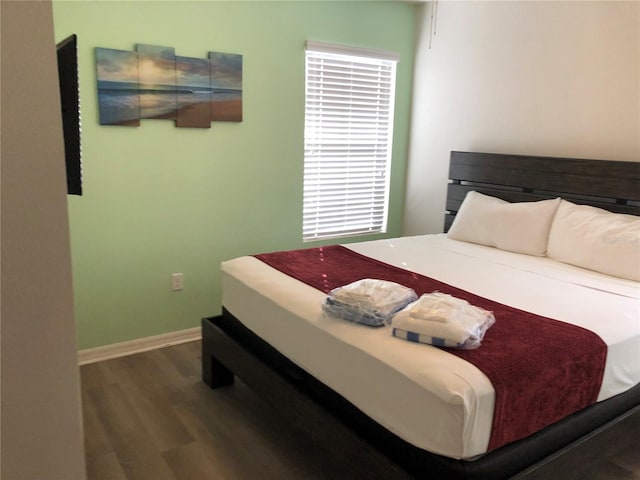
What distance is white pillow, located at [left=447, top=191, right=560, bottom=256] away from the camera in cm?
309

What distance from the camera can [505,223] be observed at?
323 centimetres

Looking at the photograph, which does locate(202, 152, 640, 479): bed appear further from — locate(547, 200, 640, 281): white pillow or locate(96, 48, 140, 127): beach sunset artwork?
locate(96, 48, 140, 127): beach sunset artwork

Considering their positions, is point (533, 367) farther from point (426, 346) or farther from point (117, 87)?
point (117, 87)

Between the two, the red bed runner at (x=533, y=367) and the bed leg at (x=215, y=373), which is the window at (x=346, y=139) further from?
the red bed runner at (x=533, y=367)

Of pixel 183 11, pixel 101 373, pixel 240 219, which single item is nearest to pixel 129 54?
pixel 183 11

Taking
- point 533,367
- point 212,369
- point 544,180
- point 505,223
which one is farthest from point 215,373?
point 544,180

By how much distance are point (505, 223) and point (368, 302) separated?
5.58 feet

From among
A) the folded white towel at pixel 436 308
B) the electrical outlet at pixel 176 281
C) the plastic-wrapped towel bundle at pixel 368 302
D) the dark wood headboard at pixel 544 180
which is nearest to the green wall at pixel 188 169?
the electrical outlet at pixel 176 281

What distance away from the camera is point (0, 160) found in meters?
0.73

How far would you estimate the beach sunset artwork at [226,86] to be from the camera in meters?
3.24

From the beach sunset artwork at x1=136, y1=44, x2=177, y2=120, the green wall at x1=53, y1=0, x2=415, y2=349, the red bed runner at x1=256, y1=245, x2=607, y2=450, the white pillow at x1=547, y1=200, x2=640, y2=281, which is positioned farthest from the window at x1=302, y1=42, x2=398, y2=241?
the red bed runner at x1=256, y1=245, x2=607, y2=450

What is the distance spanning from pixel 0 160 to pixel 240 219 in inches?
112

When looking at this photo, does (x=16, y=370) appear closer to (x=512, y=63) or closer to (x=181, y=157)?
(x=181, y=157)

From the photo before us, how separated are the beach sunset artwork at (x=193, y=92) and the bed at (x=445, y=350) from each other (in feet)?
3.58
